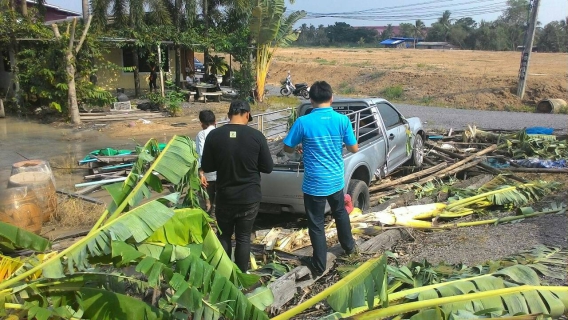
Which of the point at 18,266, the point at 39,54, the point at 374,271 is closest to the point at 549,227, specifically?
the point at 374,271

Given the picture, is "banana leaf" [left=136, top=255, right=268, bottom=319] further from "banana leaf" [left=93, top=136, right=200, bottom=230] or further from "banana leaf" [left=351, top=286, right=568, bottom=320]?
"banana leaf" [left=351, top=286, right=568, bottom=320]

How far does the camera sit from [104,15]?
22656 millimetres

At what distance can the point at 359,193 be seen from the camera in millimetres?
6398

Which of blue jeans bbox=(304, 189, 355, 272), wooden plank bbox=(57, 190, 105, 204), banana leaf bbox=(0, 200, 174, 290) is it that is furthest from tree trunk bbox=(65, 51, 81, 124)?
banana leaf bbox=(0, 200, 174, 290)

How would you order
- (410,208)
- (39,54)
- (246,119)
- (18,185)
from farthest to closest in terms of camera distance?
1. (39,54)
2. (18,185)
3. (410,208)
4. (246,119)

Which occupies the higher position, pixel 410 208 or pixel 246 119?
pixel 246 119

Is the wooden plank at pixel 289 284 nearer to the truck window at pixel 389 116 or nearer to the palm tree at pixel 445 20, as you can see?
the truck window at pixel 389 116

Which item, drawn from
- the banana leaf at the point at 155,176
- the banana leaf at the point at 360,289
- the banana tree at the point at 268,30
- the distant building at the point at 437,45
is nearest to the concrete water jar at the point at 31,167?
the banana leaf at the point at 155,176

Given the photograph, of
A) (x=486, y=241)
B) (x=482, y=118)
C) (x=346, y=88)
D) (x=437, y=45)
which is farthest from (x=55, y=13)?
(x=437, y=45)

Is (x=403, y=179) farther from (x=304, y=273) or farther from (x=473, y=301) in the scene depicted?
(x=473, y=301)

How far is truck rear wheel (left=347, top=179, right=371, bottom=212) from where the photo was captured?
246 inches

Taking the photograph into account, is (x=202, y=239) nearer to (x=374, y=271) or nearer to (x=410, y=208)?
(x=374, y=271)

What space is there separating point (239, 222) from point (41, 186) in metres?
4.00

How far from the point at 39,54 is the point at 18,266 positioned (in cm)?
1643
